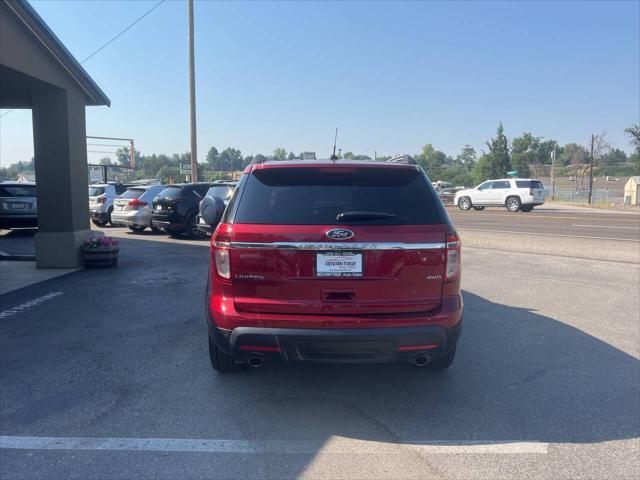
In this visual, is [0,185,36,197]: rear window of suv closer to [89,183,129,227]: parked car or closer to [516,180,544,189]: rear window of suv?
[89,183,129,227]: parked car

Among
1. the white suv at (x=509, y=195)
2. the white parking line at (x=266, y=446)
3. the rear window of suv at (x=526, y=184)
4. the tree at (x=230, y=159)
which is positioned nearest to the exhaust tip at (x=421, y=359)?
the white parking line at (x=266, y=446)

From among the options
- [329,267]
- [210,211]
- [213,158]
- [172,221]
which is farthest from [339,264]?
[213,158]

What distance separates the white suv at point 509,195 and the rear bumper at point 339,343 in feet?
95.8

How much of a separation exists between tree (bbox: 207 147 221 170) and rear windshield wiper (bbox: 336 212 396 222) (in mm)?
89320

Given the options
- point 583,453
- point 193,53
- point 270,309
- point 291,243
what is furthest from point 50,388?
point 193,53

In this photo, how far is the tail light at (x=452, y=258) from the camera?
3791mm

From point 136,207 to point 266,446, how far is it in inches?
594

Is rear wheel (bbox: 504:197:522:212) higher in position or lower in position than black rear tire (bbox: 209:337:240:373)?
higher

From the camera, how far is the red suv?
364 centimetres

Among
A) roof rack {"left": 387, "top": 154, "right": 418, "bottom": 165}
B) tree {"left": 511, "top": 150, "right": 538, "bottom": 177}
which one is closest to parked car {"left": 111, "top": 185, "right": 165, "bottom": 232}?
roof rack {"left": 387, "top": 154, "right": 418, "bottom": 165}

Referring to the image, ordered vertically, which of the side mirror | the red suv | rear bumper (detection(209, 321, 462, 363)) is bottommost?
rear bumper (detection(209, 321, 462, 363))

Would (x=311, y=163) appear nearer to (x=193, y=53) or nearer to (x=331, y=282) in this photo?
(x=331, y=282)

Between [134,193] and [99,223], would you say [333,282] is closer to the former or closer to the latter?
[134,193]

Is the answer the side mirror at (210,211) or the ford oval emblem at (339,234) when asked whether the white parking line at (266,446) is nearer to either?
the ford oval emblem at (339,234)
